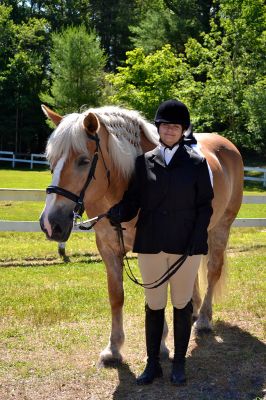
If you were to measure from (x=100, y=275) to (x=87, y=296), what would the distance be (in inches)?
42.4

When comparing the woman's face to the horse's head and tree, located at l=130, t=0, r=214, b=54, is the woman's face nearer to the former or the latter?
the horse's head

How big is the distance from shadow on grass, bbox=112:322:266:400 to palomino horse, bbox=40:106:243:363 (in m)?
0.33

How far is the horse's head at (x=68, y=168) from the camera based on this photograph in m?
3.15

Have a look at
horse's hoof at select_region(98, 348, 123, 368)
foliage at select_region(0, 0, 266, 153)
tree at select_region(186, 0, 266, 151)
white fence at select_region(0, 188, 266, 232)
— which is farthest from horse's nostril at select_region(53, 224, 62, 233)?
tree at select_region(186, 0, 266, 151)

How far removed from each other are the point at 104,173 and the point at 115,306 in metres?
1.23

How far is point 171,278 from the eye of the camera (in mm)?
3426

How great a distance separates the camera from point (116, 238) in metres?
3.92

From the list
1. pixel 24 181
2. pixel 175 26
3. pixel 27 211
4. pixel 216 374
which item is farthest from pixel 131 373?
pixel 175 26

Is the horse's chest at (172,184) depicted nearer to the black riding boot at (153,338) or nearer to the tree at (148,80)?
the black riding boot at (153,338)

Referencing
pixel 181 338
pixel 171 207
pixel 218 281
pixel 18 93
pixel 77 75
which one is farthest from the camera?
pixel 18 93

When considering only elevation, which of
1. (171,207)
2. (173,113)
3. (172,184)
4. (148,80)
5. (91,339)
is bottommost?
(91,339)

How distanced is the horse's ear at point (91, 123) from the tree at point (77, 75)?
102 feet

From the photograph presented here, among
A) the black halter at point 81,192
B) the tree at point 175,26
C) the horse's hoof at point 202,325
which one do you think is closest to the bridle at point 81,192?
the black halter at point 81,192

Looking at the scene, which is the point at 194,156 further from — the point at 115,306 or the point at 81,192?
the point at 115,306
